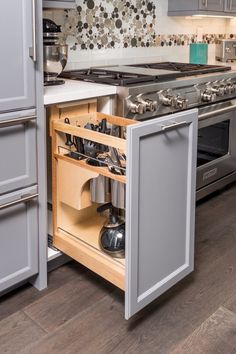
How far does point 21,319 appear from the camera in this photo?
1752 mm

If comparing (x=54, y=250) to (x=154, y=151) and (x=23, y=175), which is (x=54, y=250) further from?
(x=154, y=151)

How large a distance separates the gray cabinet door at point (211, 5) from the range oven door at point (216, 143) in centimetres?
80

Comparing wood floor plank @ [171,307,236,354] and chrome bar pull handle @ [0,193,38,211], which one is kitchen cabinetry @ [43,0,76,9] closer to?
chrome bar pull handle @ [0,193,38,211]

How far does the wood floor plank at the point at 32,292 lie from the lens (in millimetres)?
1827

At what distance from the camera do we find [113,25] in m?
2.93

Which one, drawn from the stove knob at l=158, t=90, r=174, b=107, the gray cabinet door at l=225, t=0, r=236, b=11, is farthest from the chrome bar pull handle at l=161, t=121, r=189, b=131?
the gray cabinet door at l=225, t=0, r=236, b=11

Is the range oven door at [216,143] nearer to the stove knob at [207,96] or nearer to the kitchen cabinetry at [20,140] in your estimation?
the stove knob at [207,96]

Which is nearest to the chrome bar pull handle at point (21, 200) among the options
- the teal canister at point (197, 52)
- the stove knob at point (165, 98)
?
the stove knob at point (165, 98)

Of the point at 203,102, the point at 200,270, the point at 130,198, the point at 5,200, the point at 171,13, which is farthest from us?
the point at 171,13

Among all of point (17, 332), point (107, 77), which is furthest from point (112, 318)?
point (107, 77)

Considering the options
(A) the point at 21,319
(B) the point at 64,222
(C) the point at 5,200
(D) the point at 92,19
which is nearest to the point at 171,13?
(D) the point at 92,19

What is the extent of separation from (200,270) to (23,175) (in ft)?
3.28

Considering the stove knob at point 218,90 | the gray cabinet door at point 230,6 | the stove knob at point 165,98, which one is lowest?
the stove knob at point 165,98

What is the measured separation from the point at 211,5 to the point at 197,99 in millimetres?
1128
